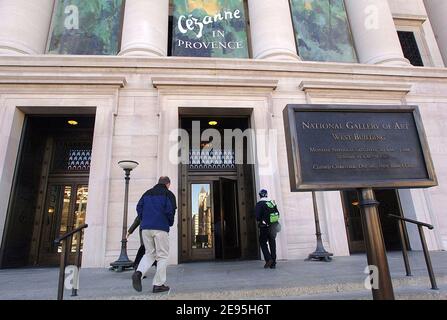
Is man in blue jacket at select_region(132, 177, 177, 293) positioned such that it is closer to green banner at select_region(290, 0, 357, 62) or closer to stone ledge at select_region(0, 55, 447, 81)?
stone ledge at select_region(0, 55, 447, 81)

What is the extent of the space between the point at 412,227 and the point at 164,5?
39.6 ft

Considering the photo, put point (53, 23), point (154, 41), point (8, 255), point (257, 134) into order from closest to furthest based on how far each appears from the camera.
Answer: point (8, 255)
point (257, 134)
point (154, 41)
point (53, 23)

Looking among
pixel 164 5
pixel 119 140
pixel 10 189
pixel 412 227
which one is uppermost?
pixel 164 5

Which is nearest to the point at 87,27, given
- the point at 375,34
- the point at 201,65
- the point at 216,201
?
the point at 201,65

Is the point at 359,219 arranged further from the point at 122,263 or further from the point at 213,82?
the point at 122,263

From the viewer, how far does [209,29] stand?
38.5 ft

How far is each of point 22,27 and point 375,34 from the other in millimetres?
13058

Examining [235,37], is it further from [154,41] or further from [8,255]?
[8,255]

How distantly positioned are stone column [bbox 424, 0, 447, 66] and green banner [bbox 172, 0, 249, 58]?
9.39 meters

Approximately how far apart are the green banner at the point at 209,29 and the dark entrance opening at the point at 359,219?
22.3ft

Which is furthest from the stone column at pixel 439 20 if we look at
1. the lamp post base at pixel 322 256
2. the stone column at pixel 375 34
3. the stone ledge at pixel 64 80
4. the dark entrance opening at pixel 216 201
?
the stone ledge at pixel 64 80

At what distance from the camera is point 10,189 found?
912 cm
